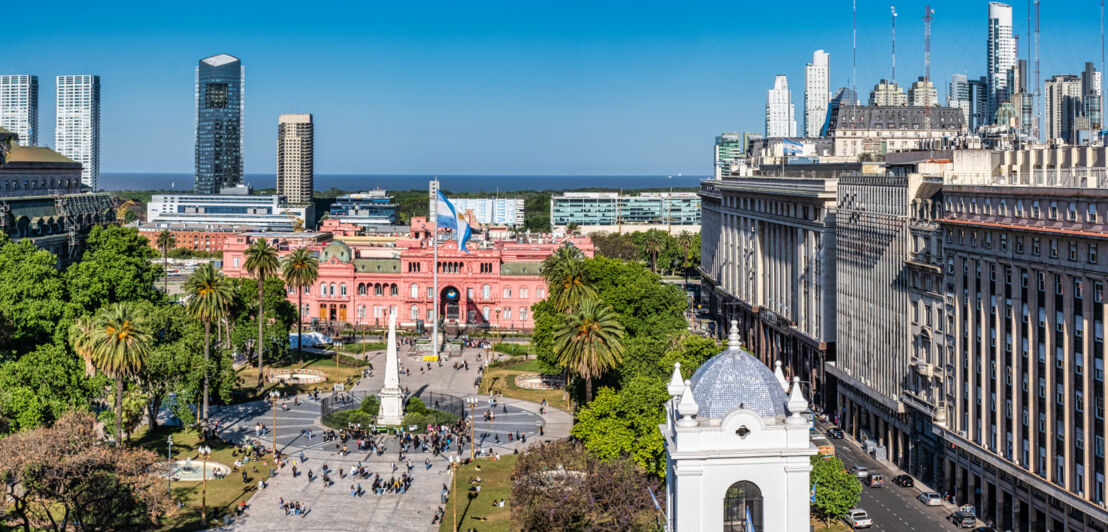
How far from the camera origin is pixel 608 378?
8962cm

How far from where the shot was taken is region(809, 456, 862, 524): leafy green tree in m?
62.8

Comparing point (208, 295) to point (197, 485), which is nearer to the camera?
point (197, 485)

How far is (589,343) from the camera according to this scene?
82.2m

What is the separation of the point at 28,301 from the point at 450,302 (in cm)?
7171

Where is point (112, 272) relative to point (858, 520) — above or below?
above

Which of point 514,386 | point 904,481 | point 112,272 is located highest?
point 112,272

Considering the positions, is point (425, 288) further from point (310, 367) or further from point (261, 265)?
point (261, 265)

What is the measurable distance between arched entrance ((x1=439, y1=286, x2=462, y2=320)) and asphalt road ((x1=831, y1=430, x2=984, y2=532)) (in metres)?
80.6

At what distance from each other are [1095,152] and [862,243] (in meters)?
19.9

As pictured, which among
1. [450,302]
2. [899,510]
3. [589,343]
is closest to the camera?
[899,510]

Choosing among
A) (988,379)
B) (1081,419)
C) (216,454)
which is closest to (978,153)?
(988,379)

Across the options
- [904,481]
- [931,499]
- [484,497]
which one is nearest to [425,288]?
[484,497]

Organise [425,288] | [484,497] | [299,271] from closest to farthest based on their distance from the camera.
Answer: [484,497], [299,271], [425,288]

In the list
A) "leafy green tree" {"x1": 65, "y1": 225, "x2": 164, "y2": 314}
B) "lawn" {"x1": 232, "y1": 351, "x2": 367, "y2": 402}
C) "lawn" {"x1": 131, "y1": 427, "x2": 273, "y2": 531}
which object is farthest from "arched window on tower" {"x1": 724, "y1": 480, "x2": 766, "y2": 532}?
"lawn" {"x1": 232, "y1": 351, "x2": 367, "y2": 402}
